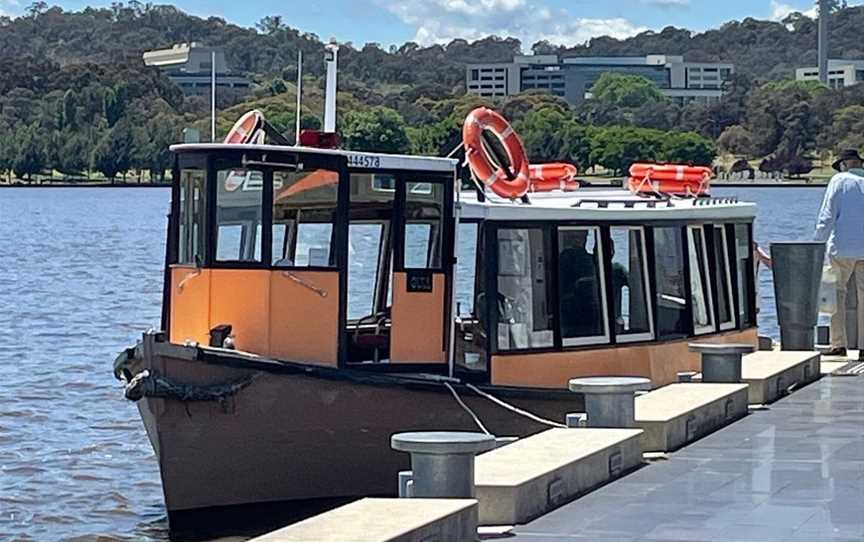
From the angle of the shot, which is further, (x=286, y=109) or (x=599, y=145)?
(x=599, y=145)

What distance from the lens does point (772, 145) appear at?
121m

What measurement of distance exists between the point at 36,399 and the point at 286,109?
1032 cm

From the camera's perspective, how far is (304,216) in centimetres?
1459

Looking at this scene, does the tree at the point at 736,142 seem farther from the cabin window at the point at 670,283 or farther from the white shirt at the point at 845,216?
the cabin window at the point at 670,283

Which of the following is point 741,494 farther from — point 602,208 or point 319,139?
point 602,208

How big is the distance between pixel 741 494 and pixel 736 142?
110552mm

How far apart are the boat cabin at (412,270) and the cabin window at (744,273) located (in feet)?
4.28

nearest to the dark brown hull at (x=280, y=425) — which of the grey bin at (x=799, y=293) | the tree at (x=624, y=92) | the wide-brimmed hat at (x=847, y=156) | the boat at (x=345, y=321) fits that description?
the boat at (x=345, y=321)

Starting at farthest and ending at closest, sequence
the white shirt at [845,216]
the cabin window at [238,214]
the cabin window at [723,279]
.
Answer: the cabin window at [723,279] → the white shirt at [845,216] → the cabin window at [238,214]

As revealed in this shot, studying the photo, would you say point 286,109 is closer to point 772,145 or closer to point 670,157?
point 670,157

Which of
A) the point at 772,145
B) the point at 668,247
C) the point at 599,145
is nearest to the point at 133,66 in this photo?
the point at 772,145

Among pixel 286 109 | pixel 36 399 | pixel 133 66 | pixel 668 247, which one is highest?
pixel 133 66

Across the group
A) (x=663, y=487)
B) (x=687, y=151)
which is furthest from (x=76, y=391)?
(x=687, y=151)

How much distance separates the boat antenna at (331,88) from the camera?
16.1 metres
